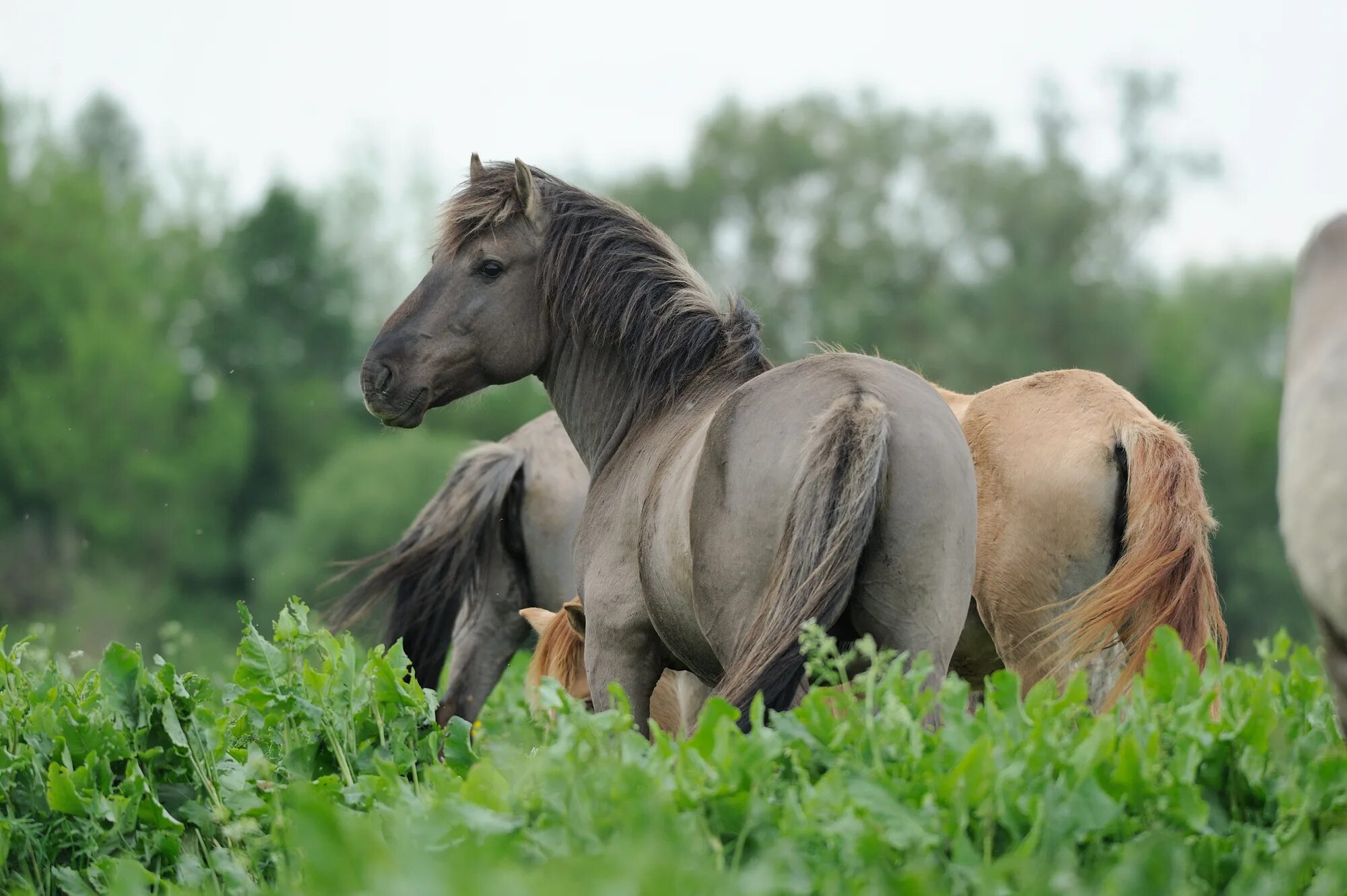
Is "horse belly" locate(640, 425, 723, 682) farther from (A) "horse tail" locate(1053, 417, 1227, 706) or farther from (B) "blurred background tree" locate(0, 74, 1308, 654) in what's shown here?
(B) "blurred background tree" locate(0, 74, 1308, 654)

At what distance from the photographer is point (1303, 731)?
335 centimetres

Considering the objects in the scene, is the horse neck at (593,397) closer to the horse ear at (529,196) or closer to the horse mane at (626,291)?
the horse mane at (626,291)

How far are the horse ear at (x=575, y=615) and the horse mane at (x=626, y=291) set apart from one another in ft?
2.47

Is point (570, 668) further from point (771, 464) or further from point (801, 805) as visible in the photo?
point (801, 805)

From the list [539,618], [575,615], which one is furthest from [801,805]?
[539,618]

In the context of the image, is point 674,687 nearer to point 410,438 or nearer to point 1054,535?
point 1054,535

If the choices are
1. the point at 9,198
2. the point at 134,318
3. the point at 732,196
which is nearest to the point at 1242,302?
the point at 732,196

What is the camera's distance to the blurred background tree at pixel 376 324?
107 feet

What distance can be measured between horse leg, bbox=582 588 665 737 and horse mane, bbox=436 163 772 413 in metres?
0.78

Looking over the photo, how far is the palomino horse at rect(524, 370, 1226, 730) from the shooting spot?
180 inches

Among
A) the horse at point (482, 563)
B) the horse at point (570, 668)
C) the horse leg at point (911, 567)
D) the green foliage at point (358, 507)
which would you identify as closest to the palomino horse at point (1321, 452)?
the horse leg at point (911, 567)

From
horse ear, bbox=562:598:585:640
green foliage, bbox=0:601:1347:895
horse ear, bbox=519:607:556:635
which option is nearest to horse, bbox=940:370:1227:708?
green foliage, bbox=0:601:1347:895

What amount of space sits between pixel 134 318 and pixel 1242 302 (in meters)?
32.0

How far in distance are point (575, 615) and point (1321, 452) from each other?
3.00 meters
